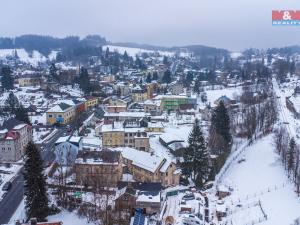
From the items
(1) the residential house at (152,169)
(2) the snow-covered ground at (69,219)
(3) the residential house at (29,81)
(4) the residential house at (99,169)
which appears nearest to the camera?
(2) the snow-covered ground at (69,219)

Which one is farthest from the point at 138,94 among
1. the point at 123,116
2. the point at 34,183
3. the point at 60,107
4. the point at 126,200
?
the point at 34,183

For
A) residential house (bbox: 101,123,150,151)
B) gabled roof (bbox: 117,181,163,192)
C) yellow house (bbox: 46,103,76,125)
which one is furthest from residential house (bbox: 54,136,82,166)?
yellow house (bbox: 46,103,76,125)

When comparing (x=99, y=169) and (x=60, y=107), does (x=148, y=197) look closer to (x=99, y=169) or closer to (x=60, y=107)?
(x=99, y=169)

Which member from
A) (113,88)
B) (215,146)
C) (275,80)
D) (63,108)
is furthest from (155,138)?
(275,80)

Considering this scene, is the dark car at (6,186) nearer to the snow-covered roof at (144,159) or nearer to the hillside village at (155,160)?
the hillside village at (155,160)

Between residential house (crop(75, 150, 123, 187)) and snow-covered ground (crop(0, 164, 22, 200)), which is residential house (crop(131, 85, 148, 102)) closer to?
snow-covered ground (crop(0, 164, 22, 200))

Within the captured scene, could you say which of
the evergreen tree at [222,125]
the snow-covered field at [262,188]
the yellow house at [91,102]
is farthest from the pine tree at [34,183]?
the yellow house at [91,102]
